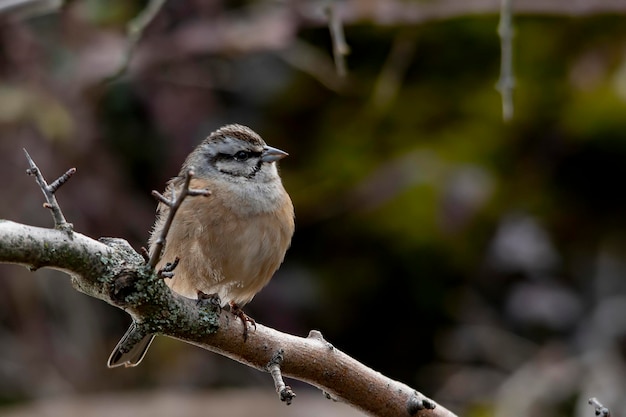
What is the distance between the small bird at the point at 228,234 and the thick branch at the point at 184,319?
60 centimetres

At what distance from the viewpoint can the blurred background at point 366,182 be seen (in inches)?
212

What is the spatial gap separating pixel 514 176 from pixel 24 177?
3.11 m

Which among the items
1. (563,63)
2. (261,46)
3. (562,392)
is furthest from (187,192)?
(563,63)

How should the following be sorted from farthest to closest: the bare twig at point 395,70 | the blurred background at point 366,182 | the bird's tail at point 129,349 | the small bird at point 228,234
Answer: the bare twig at point 395,70, the blurred background at point 366,182, the small bird at point 228,234, the bird's tail at point 129,349

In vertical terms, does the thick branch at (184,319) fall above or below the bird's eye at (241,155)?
below

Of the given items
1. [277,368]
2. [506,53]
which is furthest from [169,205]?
[506,53]

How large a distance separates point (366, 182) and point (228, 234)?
7.23 ft

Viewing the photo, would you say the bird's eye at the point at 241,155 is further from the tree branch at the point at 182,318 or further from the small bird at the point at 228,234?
the tree branch at the point at 182,318

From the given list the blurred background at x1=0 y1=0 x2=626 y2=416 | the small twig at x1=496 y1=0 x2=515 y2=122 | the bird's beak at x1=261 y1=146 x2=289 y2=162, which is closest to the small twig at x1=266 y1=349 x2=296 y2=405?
the small twig at x1=496 y1=0 x2=515 y2=122

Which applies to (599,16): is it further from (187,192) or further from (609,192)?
(187,192)

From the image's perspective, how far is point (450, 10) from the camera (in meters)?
5.64

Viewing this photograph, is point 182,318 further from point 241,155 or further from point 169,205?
point 241,155

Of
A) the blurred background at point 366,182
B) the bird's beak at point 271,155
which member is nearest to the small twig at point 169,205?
the bird's beak at point 271,155

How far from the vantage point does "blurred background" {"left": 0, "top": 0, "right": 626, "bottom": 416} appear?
538 cm
